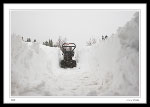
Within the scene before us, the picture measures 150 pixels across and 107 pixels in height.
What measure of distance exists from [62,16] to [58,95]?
7.21 feet

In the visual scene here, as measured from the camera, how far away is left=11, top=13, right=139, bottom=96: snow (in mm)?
5824

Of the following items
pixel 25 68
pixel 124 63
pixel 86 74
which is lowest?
pixel 86 74

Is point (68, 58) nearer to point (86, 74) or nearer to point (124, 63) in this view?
point (86, 74)

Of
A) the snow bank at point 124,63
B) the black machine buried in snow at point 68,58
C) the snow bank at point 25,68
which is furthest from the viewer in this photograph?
the black machine buried in snow at point 68,58

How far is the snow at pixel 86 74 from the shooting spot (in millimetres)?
5824

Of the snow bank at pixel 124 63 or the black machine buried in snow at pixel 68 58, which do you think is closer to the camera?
the snow bank at pixel 124 63

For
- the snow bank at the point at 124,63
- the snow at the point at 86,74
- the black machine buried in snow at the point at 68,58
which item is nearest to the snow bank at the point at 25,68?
the snow at the point at 86,74

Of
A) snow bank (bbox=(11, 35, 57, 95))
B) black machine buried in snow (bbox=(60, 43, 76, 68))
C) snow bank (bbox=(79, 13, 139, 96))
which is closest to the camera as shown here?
snow bank (bbox=(79, 13, 139, 96))

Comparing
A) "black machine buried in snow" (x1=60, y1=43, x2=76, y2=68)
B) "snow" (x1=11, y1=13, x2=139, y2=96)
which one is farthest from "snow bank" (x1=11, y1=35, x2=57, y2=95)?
"black machine buried in snow" (x1=60, y1=43, x2=76, y2=68)

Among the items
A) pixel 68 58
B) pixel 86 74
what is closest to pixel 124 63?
pixel 86 74

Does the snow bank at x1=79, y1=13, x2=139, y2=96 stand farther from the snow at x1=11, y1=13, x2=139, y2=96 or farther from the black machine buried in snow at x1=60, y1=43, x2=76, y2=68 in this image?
the black machine buried in snow at x1=60, y1=43, x2=76, y2=68

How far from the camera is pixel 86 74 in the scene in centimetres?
701

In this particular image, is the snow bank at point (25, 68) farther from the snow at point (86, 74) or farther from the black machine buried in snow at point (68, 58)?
the black machine buried in snow at point (68, 58)

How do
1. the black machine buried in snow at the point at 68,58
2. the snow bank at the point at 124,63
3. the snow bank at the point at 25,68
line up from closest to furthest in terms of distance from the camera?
1. the snow bank at the point at 124,63
2. the snow bank at the point at 25,68
3. the black machine buried in snow at the point at 68,58
